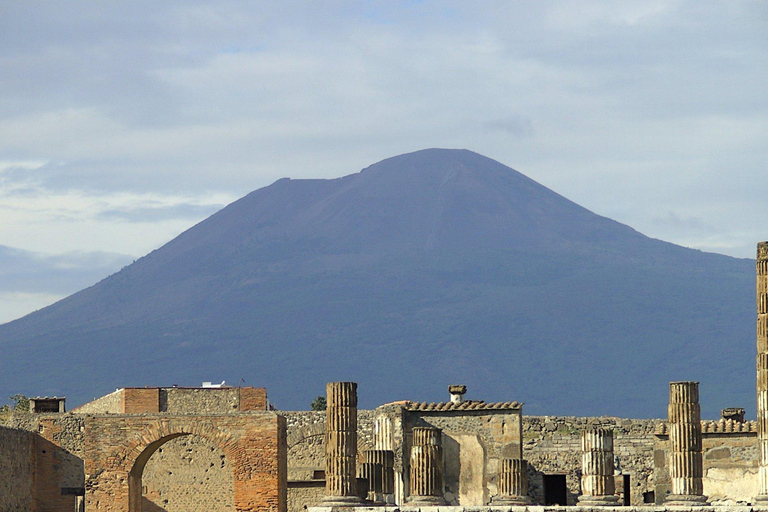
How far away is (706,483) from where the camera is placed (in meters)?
41.0

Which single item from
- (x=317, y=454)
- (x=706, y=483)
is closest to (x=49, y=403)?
(x=317, y=454)

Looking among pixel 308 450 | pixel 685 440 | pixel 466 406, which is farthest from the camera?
pixel 308 450

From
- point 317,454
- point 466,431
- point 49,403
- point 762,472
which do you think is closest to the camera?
point 762,472

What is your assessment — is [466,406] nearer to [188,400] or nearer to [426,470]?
[426,470]

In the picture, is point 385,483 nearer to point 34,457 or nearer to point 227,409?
point 34,457

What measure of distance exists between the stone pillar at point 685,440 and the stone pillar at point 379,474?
7.08 meters

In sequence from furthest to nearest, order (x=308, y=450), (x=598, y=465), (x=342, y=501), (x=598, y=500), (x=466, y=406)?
(x=308, y=450)
(x=466, y=406)
(x=598, y=465)
(x=598, y=500)
(x=342, y=501)

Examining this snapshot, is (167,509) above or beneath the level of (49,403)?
beneath

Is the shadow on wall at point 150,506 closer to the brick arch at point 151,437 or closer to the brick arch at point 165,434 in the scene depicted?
the brick arch at point 151,437

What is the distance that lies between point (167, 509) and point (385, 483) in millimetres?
10728

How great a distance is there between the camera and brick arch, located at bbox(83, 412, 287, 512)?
38.0 meters

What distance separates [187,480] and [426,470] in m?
12.3

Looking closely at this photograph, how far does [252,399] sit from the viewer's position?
180 ft

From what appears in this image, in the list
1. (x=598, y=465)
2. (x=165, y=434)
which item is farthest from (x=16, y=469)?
(x=598, y=465)
